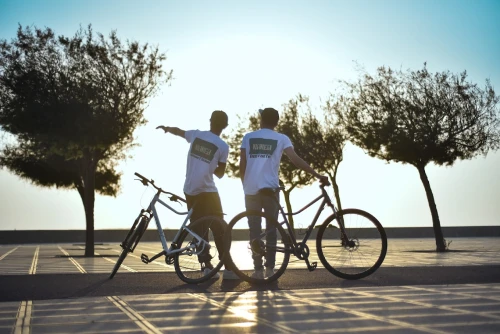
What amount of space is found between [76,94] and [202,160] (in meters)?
12.6

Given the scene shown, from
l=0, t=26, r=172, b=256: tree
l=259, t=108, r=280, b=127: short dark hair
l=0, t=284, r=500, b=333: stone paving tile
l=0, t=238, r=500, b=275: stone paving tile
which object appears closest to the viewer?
l=0, t=284, r=500, b=333: stone paving tile

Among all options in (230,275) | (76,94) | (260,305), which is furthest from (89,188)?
(260,305)

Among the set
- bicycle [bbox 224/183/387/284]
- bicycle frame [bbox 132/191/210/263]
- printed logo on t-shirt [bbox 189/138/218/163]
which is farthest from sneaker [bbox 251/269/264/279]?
printed logo on t-shirt [bbox 189/138/218/163]

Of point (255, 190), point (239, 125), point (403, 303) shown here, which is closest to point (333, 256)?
point (255, 190)

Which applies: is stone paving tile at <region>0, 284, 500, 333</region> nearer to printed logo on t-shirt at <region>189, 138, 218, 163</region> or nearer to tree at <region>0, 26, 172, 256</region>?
printed logo on t-shirt at <region>189, 138, 218, 163</region>

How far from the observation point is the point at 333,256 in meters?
9.72

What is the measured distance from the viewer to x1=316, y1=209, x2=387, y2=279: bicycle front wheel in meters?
9.50

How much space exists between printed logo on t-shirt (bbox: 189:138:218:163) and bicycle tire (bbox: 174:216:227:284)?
0.98 m

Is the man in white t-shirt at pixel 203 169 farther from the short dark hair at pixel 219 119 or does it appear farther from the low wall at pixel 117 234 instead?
the low wall at pixel 117 234

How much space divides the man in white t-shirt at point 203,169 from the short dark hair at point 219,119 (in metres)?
0.17

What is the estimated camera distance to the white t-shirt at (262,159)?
962 centimetres

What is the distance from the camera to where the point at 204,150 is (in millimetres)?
10211

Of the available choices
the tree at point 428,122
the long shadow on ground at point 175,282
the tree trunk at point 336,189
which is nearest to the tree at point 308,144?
the tree trunk at point 336,189

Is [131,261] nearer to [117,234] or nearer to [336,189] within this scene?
[336,189]
